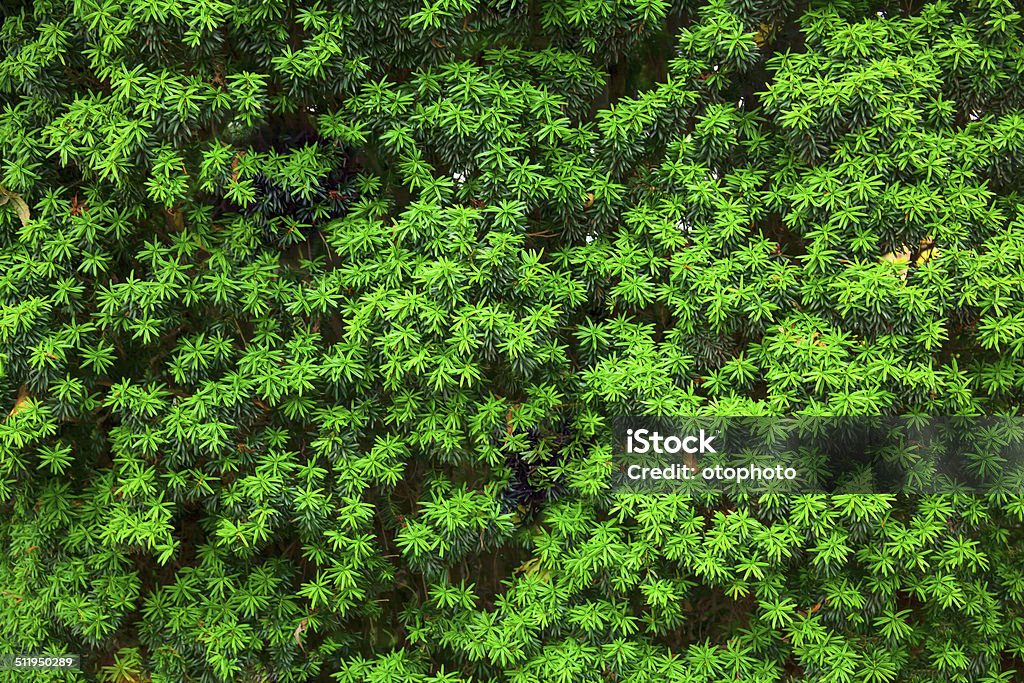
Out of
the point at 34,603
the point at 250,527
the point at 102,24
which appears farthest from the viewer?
the point at 34,603

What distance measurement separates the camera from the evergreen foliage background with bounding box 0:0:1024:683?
8.10ft

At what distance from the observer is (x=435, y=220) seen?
2510mm

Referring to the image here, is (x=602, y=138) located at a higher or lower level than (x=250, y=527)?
higher

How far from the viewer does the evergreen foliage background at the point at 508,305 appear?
2469 millimetres

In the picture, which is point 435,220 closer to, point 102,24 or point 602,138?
point 602,138

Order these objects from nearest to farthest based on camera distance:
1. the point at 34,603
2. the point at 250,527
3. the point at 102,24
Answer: the point at 102,24 → the point at 250,527 → the point at 34,603

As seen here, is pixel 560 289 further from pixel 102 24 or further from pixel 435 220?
pixel 102 24

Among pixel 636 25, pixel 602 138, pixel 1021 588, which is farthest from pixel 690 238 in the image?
pixel 1021 588

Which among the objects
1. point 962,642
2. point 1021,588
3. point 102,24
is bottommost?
point 962,642

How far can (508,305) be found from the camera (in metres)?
2.55

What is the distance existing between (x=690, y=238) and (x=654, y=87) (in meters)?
0.54

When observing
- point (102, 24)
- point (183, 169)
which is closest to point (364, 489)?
point (183, 169)

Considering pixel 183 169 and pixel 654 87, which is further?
pixel 654 87

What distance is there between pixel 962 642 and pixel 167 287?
9.09 ft
